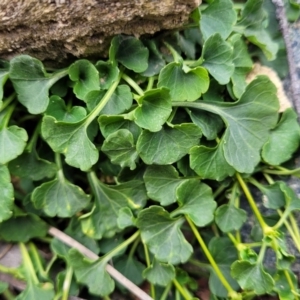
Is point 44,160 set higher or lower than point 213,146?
higher

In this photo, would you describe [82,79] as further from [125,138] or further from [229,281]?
[229,281]

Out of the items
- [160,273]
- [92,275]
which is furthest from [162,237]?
[92,275]

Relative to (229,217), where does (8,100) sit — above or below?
above

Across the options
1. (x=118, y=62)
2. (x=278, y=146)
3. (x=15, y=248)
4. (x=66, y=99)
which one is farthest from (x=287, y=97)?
(x=15, y=248)

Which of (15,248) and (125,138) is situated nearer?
(125,138)

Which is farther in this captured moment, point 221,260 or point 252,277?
point 221,260

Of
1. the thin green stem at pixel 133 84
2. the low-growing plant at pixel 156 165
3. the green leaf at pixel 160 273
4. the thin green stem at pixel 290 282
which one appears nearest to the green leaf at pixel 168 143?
the low-growing plant at pixel 156 165

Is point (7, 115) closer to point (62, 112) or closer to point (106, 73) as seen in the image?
point (62, 112)
